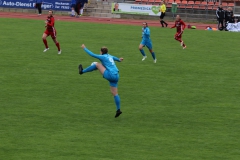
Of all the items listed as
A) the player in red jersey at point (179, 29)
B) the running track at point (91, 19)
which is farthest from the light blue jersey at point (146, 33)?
the running track at point (91, 19)

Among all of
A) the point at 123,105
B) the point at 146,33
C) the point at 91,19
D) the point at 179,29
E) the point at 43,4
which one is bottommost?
the point at 123,105

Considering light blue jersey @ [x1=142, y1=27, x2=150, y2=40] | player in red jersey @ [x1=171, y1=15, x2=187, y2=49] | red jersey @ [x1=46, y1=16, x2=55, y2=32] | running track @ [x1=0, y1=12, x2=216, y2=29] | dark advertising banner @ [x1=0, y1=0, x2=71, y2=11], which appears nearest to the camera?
light blue jersey @ [x1=142, y1=27, x2=150, y2=40]

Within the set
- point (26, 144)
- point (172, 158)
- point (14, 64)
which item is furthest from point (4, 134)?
point (14, 64)

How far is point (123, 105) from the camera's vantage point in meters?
19.5

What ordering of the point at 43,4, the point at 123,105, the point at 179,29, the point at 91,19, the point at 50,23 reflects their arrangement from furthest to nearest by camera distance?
the point at 43,4 < the point at 91,19 < the point at 179,29 < the point at 50,23 < the point at 123,105

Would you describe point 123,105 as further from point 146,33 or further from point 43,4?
point 43,4

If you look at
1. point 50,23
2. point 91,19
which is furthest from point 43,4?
point 50,23

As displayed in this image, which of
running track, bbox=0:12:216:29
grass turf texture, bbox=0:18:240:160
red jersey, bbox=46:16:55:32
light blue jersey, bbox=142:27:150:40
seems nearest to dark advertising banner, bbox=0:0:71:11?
running track, bbox=0:12:216:29

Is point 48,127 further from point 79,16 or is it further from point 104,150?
point 79,16

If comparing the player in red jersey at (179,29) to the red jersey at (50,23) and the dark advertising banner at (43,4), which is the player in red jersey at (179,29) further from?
the dark advertising banner at (43,4)

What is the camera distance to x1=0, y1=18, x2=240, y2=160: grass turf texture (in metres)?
14.7

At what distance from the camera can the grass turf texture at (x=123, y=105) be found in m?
14.7

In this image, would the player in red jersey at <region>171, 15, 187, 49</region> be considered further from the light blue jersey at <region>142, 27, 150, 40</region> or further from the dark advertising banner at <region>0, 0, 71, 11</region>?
the dark advertising banner at <region>0, 0, 71, 11</region>

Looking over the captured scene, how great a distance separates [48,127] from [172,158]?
4.20 meters
